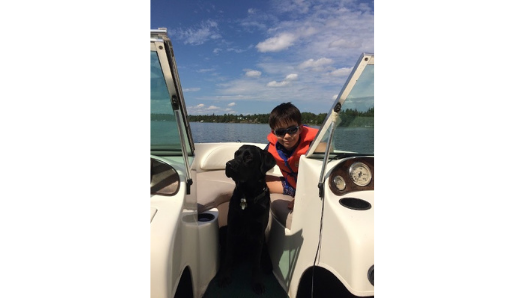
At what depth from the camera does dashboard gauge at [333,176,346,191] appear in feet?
6.04

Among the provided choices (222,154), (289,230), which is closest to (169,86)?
(289,230)

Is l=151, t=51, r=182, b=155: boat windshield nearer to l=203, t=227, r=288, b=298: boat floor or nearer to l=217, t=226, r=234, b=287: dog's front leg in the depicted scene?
l=217, t=226, r=234, b=287: dog's front leg

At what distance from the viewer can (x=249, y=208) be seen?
239cm

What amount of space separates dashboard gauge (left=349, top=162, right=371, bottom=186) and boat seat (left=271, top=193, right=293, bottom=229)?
850mm

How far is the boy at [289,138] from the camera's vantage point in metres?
2.87

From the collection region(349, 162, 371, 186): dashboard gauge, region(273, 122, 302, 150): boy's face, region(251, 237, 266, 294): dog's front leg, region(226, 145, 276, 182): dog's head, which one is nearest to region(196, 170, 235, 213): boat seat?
region(226, 145, 276, 182): dog's head

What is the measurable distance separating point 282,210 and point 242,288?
774 mm

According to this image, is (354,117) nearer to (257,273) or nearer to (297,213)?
(297,213)

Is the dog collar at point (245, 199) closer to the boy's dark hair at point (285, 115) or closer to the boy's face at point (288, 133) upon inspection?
the boy's face at point (288, 133)

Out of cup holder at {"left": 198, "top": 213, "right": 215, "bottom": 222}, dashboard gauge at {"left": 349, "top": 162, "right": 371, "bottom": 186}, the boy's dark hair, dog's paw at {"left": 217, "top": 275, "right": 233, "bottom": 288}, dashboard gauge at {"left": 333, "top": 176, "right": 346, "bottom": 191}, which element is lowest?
dog's paw at {"left": 217, "top": 275, "right": 233, "bottom": 288}

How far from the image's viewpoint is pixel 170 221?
122 centimetres

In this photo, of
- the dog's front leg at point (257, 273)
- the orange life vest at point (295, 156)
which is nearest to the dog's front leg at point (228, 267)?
the dog's front leg at point (257, 273)
